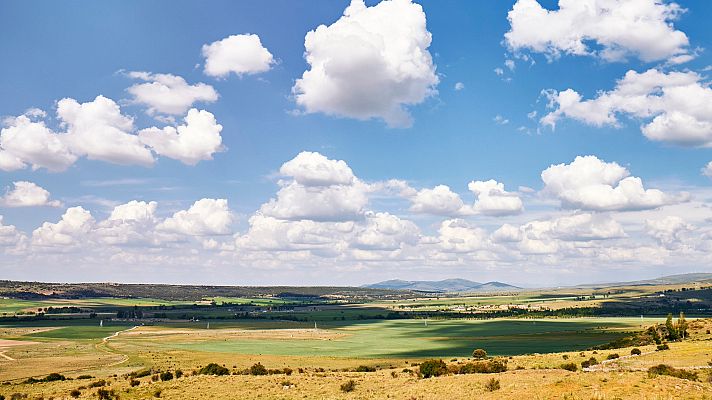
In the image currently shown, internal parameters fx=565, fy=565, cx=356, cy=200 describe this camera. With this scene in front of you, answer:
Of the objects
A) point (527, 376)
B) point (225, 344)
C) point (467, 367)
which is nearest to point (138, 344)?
point (225, 344)

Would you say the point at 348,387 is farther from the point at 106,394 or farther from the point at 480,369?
the point at 106,394

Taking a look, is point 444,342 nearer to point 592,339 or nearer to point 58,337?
point 592,339

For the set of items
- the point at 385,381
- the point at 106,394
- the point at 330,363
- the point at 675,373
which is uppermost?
the point at 675,373

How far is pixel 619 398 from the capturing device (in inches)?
1534

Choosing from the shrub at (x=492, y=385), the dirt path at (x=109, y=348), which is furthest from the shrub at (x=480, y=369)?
the dirt path at (x=109, y=348)

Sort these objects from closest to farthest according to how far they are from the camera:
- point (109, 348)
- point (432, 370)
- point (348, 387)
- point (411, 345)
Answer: point (348, 387) < point (432, 370) < point (109, 348) < point (411, 345)

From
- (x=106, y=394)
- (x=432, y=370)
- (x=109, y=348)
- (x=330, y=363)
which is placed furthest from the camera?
(x=109, y=348)

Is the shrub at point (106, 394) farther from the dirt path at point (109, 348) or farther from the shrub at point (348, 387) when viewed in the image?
the dirt path at point (109, 348)

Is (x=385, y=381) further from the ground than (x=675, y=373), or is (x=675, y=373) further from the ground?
(x=675, y=373)

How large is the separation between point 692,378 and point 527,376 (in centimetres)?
1381

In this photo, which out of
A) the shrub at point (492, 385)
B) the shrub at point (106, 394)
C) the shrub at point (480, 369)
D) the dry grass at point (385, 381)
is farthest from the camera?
the shrub at point (480, 369)

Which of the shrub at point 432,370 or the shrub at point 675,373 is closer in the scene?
the shrub at point 675,373

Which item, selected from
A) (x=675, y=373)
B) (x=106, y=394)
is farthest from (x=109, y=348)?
(x=675, y=373)

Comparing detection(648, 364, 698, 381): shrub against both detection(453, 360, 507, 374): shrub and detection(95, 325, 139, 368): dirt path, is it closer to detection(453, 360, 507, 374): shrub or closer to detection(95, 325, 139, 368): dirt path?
detection(453, 360, 507, 374): shrub
